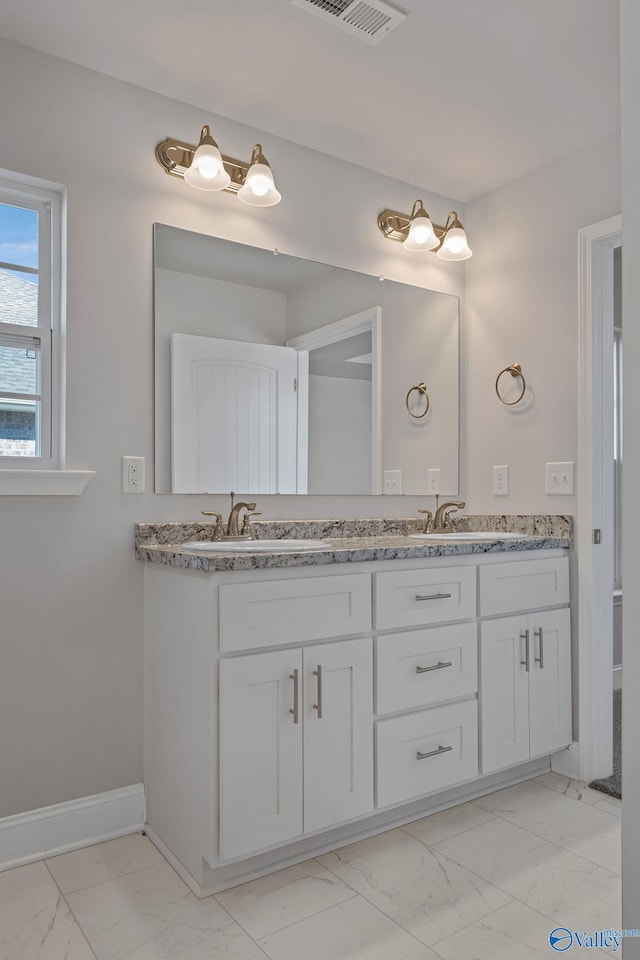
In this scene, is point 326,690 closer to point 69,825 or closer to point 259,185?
point 69,825

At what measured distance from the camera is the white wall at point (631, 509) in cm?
59

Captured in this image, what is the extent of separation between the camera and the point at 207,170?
6.98ft

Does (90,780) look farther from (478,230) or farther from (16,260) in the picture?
(478,230)

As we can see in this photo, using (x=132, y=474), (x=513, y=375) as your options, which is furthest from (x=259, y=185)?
(x=513, y=375)

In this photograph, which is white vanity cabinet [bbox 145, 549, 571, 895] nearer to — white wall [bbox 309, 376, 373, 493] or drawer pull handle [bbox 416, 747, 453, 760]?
drawer pull handle [bbox 416, 747, 453, 760]

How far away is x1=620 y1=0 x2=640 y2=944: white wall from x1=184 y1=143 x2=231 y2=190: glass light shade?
5.69 feet

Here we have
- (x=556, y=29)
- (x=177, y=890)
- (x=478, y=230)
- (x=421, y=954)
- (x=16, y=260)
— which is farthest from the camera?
(x=478, y=230)

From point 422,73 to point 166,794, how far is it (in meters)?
2.33

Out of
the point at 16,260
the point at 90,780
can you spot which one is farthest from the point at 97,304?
the point at 90,780

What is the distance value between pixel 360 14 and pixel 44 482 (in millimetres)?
1575

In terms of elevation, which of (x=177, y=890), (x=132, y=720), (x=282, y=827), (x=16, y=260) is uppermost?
(x=16, y=260)

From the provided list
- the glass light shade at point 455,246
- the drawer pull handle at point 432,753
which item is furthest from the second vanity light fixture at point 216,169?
the drawer pull handle at point 432,753

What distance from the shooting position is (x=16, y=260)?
6.72 ft

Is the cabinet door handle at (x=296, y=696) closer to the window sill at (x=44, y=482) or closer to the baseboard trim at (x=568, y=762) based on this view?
the window sill at (x=44, y=482)
